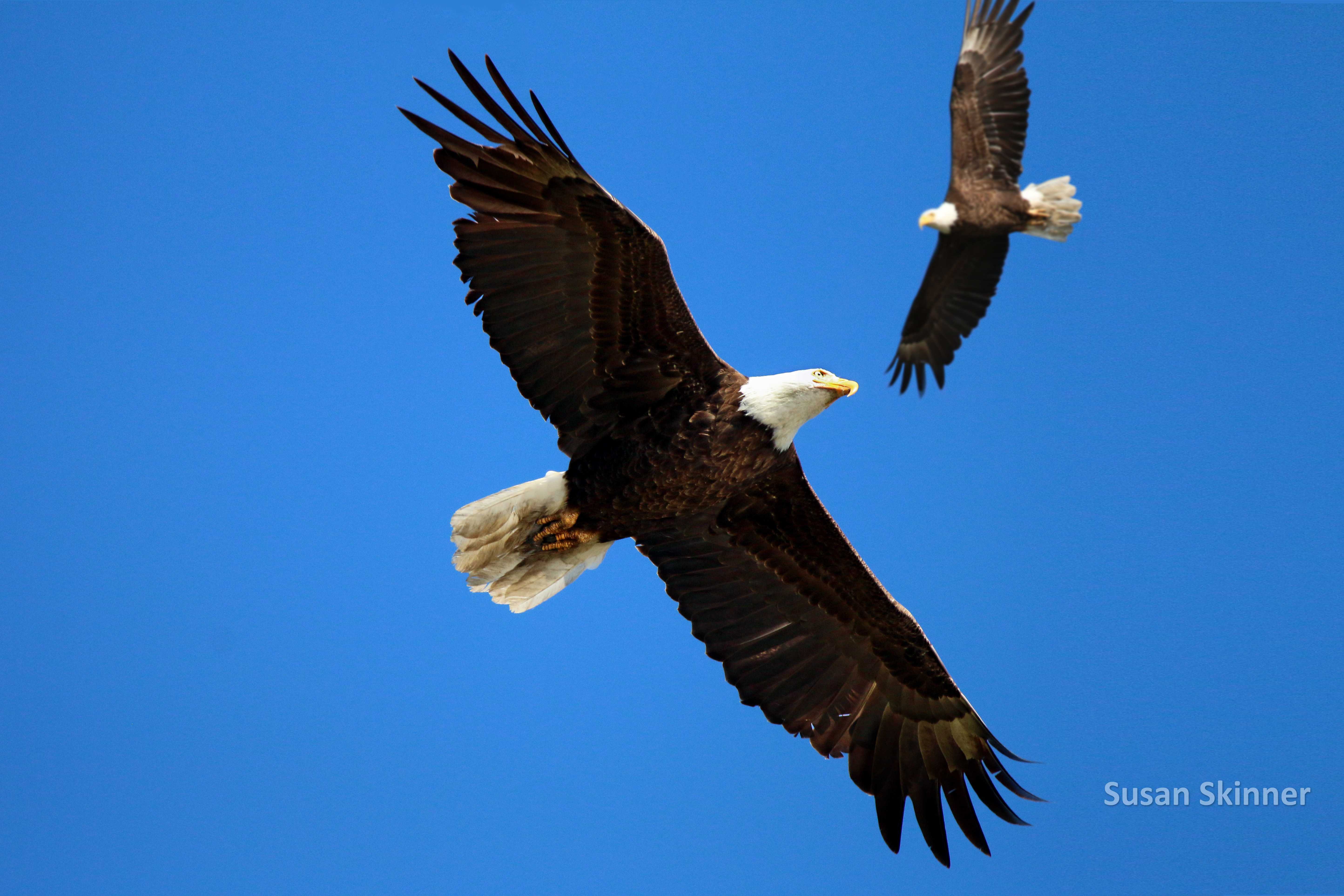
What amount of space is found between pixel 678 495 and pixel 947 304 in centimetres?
475

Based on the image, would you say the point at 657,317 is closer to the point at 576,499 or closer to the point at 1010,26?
the point at 576,499

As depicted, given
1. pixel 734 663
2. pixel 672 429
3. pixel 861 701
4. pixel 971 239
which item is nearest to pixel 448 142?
pixel 672 429

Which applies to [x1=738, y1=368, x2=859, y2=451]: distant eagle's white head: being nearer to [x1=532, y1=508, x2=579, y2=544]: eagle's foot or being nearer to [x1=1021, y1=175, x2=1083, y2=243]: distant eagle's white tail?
[x1=532, y1=508, x2=579, y2=544]: eagle's foot

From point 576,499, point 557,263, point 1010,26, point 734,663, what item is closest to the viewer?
point 557,263

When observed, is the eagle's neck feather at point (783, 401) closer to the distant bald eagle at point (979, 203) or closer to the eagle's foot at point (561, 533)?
the eagle's foot at point (561, 533)

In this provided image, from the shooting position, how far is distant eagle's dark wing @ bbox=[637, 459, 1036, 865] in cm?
444

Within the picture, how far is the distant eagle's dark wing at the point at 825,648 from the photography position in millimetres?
4441

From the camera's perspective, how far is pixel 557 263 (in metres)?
3.88

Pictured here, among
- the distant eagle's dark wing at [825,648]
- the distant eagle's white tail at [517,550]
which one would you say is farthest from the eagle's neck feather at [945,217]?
the distant eagle's white tail at [517,550]

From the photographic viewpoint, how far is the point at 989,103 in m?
A: 7.68

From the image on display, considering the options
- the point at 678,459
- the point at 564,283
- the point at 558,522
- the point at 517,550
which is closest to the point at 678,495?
the point at 678,459

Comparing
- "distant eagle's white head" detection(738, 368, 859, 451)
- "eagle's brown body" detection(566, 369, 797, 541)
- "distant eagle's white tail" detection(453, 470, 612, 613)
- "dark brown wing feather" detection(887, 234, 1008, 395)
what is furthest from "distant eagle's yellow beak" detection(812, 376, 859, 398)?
"dark brown wing feather" detection(887, 234, 1008, 395)

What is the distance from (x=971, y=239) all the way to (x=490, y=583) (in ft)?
16.8

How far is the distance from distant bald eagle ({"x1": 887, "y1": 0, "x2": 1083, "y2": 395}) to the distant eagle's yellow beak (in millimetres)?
4351
